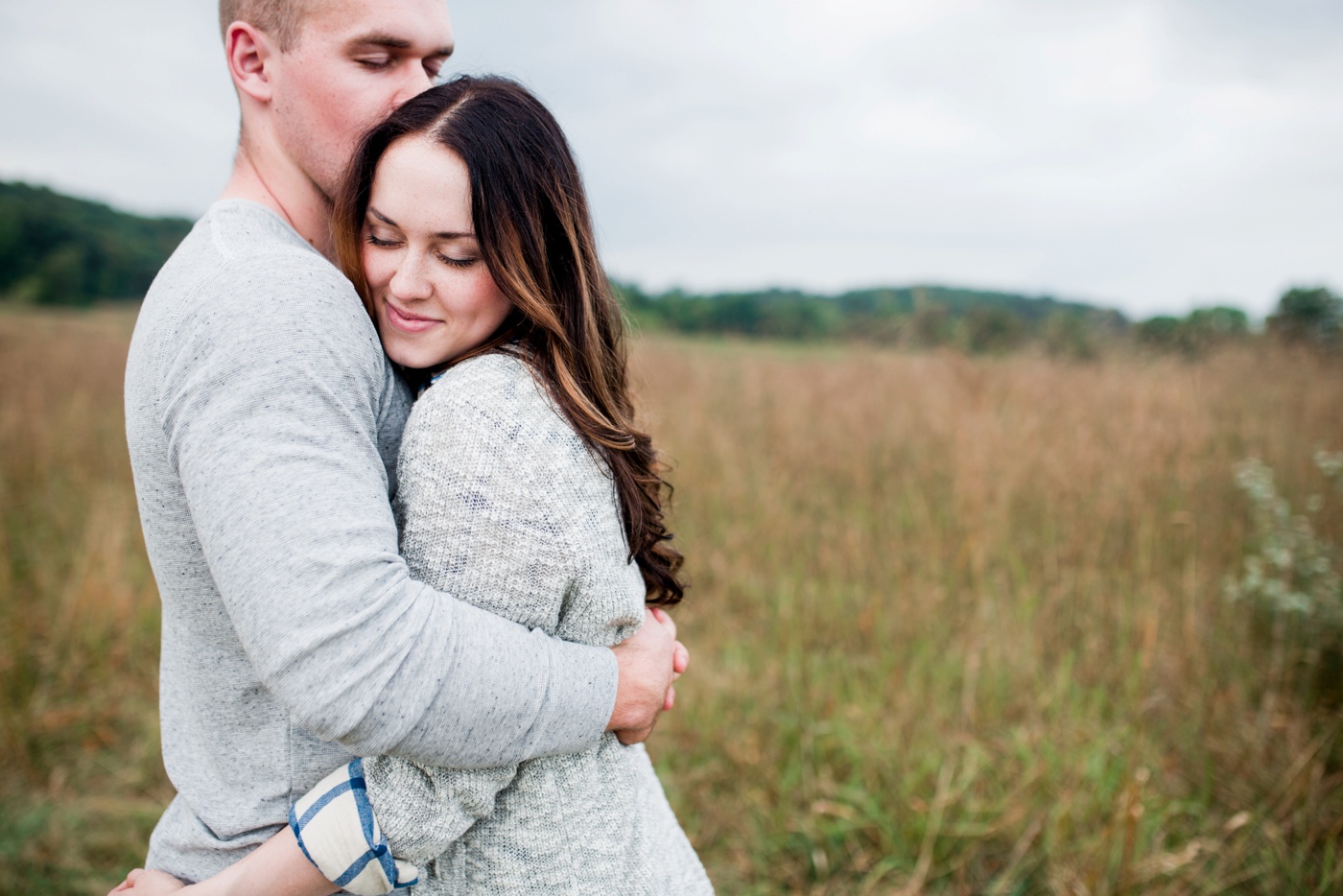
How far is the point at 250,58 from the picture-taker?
52.0 inches

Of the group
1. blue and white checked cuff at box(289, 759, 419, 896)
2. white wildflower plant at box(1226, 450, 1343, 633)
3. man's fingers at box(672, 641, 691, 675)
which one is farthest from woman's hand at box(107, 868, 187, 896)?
white wildflower plant at box(1226, 450, 1343, 633)

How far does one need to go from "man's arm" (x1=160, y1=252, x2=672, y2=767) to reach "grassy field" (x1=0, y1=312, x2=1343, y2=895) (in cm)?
92

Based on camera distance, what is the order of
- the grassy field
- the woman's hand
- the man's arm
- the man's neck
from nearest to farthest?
1. the man's arm
2. the woman's hand
3. the man's neck
4. the grassy field

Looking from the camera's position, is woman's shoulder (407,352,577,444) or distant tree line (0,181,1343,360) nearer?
woman's shoulder (407,352,577,444)

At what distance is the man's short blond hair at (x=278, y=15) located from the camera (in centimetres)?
125

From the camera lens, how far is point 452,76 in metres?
1.27

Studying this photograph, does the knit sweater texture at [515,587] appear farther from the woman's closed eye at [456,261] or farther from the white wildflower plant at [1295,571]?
the white wildflower plant at [1295,571]

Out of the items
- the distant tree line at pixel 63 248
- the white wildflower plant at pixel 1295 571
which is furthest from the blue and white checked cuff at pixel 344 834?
the distant tree line at pixel 63 248

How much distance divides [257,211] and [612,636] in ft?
2.61

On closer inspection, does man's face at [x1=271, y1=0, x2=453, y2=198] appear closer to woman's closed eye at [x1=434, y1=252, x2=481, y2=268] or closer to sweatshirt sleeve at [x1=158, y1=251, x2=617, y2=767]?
woman's closed eye at [x1=434, y1=252, x2=481, y2=268]

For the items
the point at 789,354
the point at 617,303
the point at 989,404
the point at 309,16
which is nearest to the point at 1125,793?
the point at 617,303

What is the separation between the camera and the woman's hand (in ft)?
3.59

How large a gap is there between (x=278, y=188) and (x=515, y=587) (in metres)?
0.83

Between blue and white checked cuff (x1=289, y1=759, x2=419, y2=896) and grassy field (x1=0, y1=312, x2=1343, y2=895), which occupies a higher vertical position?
blue and white checked cuff (x1=289, y1=759, x2=419, y2=896)
